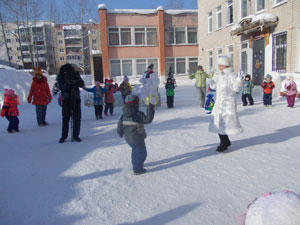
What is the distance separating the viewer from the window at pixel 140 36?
24362 millimetres

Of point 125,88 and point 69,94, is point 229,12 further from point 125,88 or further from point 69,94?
point 69,94

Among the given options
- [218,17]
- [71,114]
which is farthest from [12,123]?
[218,17]

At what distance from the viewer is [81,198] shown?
283 centimetres

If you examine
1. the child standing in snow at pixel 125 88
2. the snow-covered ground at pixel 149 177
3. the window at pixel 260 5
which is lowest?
the snow-covered ground at pixel 149 177

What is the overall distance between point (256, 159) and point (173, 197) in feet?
5.77

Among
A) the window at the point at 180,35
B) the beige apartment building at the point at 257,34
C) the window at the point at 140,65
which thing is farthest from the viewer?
the window at the point at 180,35

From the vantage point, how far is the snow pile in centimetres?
80

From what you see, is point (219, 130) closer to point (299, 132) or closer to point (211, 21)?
point (299, 132)

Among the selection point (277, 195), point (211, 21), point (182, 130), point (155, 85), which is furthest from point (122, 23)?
point (277, 195)

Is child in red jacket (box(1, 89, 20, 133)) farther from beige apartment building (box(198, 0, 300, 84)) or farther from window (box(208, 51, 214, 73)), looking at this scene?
window (box(208, 51, 214, 73))

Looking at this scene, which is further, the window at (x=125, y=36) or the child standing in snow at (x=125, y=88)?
the window at (x=125, y=36)

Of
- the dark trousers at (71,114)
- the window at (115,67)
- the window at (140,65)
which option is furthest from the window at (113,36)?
the dark trousers at (71,114)

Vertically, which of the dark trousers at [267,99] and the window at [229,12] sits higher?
the window at [229,12]

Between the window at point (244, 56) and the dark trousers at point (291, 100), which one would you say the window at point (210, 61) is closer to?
the window at point (244, 56)
